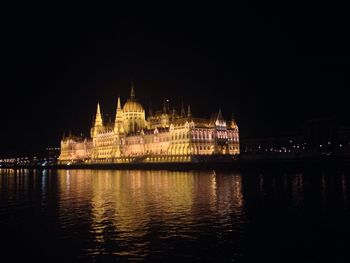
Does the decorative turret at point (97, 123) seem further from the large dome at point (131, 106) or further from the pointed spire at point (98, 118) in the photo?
the large dome at point (131, 106)

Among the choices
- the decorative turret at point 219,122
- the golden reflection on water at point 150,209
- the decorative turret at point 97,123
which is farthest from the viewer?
the decorative turret at point 97,123

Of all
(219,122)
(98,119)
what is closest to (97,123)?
(98,119)

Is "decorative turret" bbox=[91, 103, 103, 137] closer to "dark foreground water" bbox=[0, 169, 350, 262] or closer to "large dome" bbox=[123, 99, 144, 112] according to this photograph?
"large dome" bbox=[123, 99, 144, 112]

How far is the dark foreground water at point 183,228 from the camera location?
15.4 metres

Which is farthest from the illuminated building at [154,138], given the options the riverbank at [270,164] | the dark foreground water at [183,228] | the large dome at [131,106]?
the dark foreground water at [183,228]

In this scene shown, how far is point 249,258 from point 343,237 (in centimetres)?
500

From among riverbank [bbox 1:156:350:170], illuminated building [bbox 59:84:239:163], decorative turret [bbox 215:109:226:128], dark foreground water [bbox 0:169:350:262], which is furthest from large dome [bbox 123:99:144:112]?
dark foreground water [bbox 0:169:350:262]

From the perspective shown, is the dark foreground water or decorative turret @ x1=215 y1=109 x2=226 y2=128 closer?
the dark foreground water

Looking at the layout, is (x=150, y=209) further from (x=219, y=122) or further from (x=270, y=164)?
(x=219, y=122)

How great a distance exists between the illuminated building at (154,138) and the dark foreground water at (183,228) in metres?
62.9

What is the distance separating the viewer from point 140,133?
121 metres

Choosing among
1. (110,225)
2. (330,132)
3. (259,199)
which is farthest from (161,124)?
(110,225)

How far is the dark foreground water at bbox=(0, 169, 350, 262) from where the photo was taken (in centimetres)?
1543

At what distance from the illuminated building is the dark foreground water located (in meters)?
62.9
